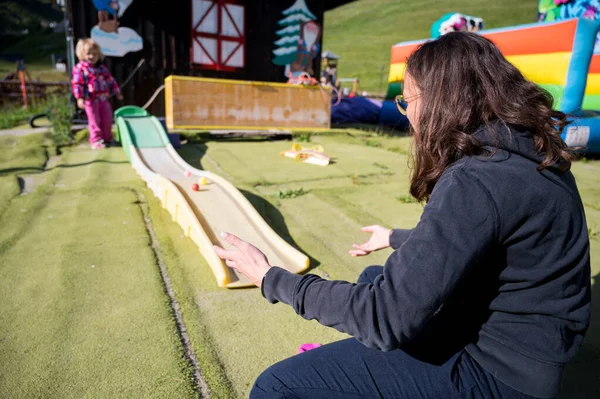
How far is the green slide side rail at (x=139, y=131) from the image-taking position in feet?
20.2

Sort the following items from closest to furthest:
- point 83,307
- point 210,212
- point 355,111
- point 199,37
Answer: point 83,307
point 210,212
point 199,37
point 355,111

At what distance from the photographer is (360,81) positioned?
3397cm

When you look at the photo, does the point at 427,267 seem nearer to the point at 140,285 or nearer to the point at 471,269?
Answer: the point at 471,269

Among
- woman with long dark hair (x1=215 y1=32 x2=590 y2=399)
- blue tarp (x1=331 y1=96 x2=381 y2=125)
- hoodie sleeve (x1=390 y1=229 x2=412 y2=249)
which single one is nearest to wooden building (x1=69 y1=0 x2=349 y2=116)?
blue tarp (x1=331 y1=96 x2=381 y2=125)

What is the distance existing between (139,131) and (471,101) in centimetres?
617

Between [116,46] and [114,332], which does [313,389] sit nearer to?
[114,332]

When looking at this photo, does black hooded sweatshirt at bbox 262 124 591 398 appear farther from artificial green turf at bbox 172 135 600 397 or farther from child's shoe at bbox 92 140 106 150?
child's shoe at bbox 92 140 106 150

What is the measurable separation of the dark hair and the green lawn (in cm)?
125

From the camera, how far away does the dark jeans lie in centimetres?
119

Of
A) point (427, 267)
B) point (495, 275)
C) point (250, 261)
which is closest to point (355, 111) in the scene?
point (250, 261)

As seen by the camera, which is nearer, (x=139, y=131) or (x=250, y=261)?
(x=250, y=261)

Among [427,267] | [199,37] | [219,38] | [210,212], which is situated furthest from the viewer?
[219,38]

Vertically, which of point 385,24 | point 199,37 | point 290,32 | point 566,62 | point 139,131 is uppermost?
point 385,24

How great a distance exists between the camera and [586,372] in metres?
1.91
